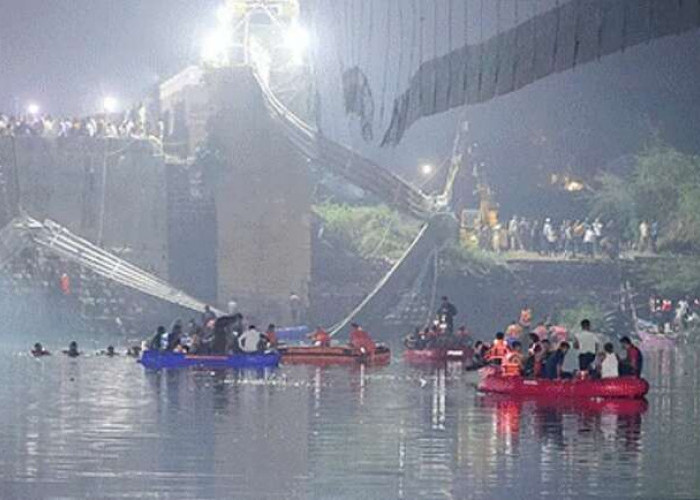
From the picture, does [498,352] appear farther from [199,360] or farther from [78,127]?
[78,127]

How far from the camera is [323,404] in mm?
41406

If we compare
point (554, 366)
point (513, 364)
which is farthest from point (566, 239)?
point (554, 366)

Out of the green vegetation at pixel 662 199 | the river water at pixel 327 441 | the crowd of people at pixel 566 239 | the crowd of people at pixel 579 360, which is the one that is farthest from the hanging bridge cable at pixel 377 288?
the crowd of people at pixel 579 360

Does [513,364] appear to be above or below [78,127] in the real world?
below

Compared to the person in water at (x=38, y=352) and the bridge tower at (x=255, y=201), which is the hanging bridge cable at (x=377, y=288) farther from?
the person in water at (x=38, y=352)

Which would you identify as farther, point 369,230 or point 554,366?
point 369,230

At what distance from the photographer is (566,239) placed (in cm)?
7812

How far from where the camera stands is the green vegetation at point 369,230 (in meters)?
74.1

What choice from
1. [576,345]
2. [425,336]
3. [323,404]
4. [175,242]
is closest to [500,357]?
[576,345]

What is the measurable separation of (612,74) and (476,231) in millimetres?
18020

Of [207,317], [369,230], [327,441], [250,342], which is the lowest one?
[327,441]

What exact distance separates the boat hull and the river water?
539 millimetres

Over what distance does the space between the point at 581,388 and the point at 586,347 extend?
211cm

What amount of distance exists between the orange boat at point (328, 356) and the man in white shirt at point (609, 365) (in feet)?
40.7
